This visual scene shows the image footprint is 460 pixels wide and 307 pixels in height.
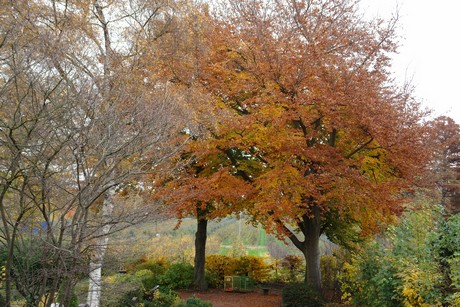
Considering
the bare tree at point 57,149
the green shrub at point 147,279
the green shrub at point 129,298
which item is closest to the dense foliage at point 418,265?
the bare tree at point 57,149

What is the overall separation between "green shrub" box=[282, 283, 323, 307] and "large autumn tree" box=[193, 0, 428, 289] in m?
1.68

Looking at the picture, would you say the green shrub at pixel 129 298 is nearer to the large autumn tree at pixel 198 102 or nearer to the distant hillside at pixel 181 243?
the distant hillside at pixel 181 243

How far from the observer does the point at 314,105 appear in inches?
431

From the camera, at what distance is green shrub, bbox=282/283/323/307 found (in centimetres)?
1109

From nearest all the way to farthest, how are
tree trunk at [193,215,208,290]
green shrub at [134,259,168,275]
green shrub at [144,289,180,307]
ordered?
green shrub at [144,289,180,307], tree trunk at [193,215,208,290], green shrub at [134,259,168,275]

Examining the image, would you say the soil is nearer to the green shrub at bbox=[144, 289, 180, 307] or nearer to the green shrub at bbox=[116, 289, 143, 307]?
the green shrub at bbox=[144, 289, 180, 307]

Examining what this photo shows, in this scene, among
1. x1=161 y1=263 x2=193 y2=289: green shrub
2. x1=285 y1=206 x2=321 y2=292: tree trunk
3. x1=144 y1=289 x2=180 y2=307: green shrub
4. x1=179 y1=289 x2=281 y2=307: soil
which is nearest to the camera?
x1=144 y1=289 x2=180 y2=307: green shrub

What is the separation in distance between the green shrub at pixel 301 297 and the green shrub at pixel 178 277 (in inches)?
234

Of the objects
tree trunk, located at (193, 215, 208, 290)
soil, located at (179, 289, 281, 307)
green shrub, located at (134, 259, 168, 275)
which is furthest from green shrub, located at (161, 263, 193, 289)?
green shrub, located at (134, 259, 168, 275)

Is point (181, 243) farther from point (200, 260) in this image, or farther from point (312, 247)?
point (312, 247)

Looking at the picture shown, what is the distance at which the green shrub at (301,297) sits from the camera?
36.4ft

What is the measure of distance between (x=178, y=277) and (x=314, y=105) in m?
9.34

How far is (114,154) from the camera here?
18.1 ft

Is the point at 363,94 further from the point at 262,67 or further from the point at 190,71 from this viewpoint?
the point at 190,71
